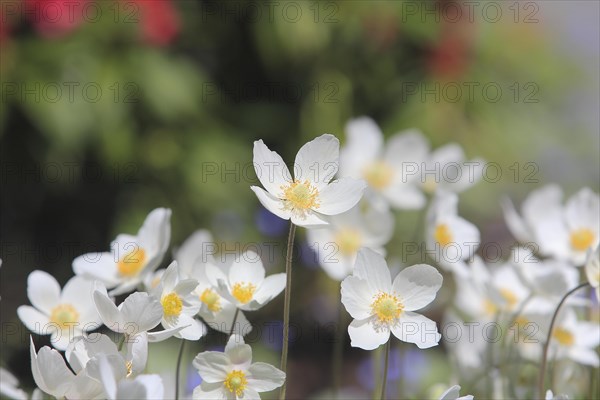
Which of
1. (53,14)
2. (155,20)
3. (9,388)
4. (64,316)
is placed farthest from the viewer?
(155,20)

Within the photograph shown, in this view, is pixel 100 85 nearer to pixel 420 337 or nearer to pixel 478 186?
pixel 478 186

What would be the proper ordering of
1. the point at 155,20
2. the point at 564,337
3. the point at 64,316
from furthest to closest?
the point at 155,20
the point at 564,337
the point at 64,316

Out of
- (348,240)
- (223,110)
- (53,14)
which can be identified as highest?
(53,14)

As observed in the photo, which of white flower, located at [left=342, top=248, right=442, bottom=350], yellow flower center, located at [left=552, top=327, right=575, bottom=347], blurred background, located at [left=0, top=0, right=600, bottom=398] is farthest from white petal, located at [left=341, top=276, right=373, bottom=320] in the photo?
blurred background, located at [left=0, top=0, right=600, bottom=398]

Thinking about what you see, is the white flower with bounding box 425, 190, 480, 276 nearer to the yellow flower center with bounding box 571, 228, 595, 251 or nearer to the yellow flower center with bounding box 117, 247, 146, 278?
Result: the yellow flower center with bounding box 571, 228, 595, 251

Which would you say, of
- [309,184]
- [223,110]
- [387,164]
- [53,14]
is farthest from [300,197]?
[223,110]

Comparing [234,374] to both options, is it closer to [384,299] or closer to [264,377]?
[264,377]

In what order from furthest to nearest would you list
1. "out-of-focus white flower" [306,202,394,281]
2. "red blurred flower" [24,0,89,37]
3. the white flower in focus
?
"red blurred flower" [24,0,89,37], the white flower in focus, "out-of-focus white flower" [306,202,394,281]

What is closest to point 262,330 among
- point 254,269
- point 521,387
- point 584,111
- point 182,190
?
point 182,190
